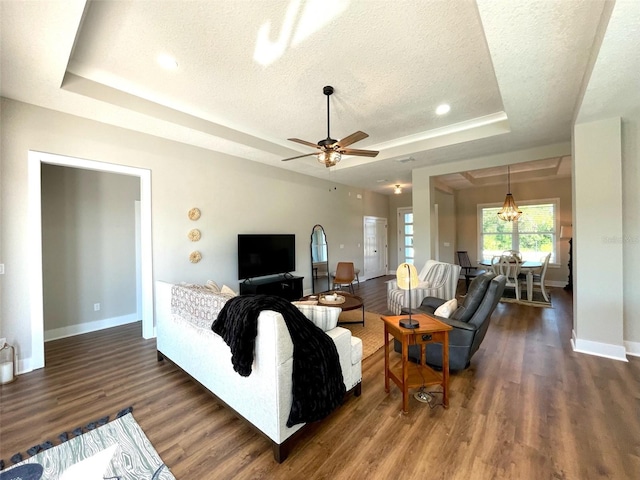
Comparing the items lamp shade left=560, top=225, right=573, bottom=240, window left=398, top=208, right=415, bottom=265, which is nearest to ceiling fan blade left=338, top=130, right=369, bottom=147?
window left=398, top=208, right=415, bottom=265

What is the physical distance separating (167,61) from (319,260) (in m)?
4.75

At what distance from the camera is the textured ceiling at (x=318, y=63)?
1830mm

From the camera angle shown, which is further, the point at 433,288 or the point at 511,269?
the point at 511,269

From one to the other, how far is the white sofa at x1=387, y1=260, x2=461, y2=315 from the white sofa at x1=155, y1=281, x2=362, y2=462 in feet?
7.42

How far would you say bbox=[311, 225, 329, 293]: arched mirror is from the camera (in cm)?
628

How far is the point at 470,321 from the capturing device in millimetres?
2598

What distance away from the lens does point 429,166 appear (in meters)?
5.24

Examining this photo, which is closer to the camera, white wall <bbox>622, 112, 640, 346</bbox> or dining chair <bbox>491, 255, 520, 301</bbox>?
white wall <bbox>622, 112, 640, 346</bbox>

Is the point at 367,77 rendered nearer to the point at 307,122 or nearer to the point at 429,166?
the point at 307,122

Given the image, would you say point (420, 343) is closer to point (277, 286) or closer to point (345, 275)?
point (277, 286)

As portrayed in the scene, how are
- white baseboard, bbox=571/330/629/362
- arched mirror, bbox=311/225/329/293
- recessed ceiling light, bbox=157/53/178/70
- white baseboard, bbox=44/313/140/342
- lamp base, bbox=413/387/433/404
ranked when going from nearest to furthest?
1. lamp base, bbox=413/387/433/404
2. recessed ceiling light, bbox=157/53/178/70
3. white baseboard, bbox=571/330/629/362
4. white baseboard, bbox=44/313/140/342
5. arched mirror, bbox=311/225/329/293

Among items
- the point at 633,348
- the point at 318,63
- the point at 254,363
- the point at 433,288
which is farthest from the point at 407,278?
the point at 633,348

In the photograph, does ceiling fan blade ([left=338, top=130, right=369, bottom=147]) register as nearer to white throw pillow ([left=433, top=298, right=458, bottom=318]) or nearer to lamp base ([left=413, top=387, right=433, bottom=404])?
white throw pillow ([left=433, top=298, right=458, bottom=318])

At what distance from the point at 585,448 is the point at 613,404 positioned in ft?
2.60
